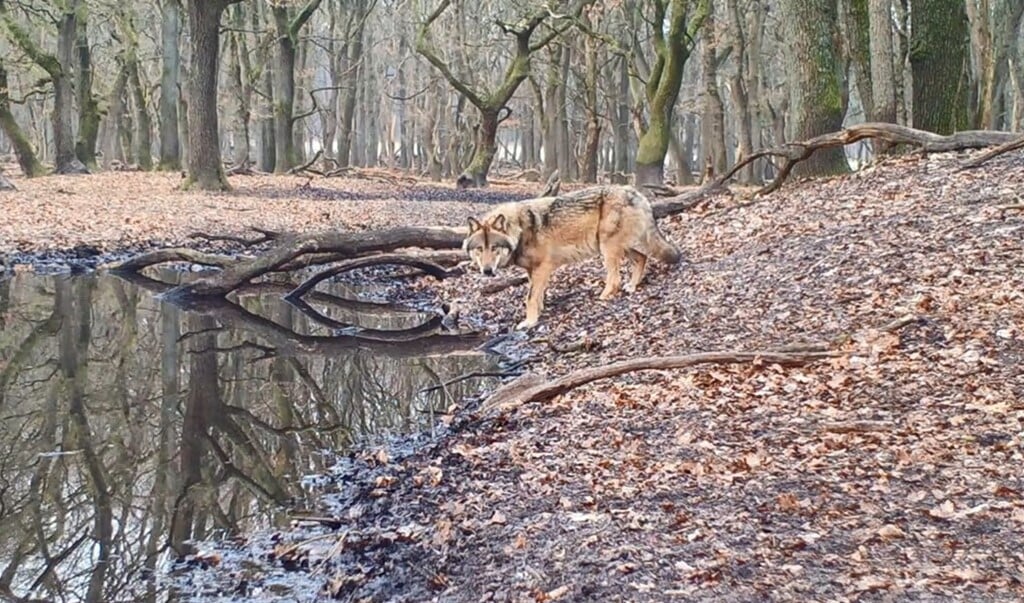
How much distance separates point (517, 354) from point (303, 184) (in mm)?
22642

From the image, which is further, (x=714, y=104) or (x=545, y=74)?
(x=545, y=74)

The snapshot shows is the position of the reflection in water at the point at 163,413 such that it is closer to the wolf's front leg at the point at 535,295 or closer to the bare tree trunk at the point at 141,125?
the wolf's front leg at the point at 535,295

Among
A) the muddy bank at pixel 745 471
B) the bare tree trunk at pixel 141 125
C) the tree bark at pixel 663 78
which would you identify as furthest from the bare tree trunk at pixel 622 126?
the muddy bank at pixel 745 471

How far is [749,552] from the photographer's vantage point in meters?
4.59

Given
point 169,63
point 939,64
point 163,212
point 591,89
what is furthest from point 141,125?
point 939,64

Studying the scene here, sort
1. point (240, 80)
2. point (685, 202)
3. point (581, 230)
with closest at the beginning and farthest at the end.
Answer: point (581, 230) → point (685, 202) → point (240, 80)

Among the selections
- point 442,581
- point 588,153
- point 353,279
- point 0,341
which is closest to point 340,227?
point 353,279

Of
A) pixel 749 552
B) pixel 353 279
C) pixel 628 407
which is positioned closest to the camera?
pixel 749 552

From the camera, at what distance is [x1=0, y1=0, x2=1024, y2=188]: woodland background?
14883mm

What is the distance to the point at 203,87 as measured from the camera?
2578 centimetres

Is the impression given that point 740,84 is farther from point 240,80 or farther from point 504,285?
point 240,80

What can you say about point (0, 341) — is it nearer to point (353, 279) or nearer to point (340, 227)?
point (353, 279)

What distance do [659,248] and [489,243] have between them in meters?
2.10

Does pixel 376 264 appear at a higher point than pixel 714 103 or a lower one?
lower
